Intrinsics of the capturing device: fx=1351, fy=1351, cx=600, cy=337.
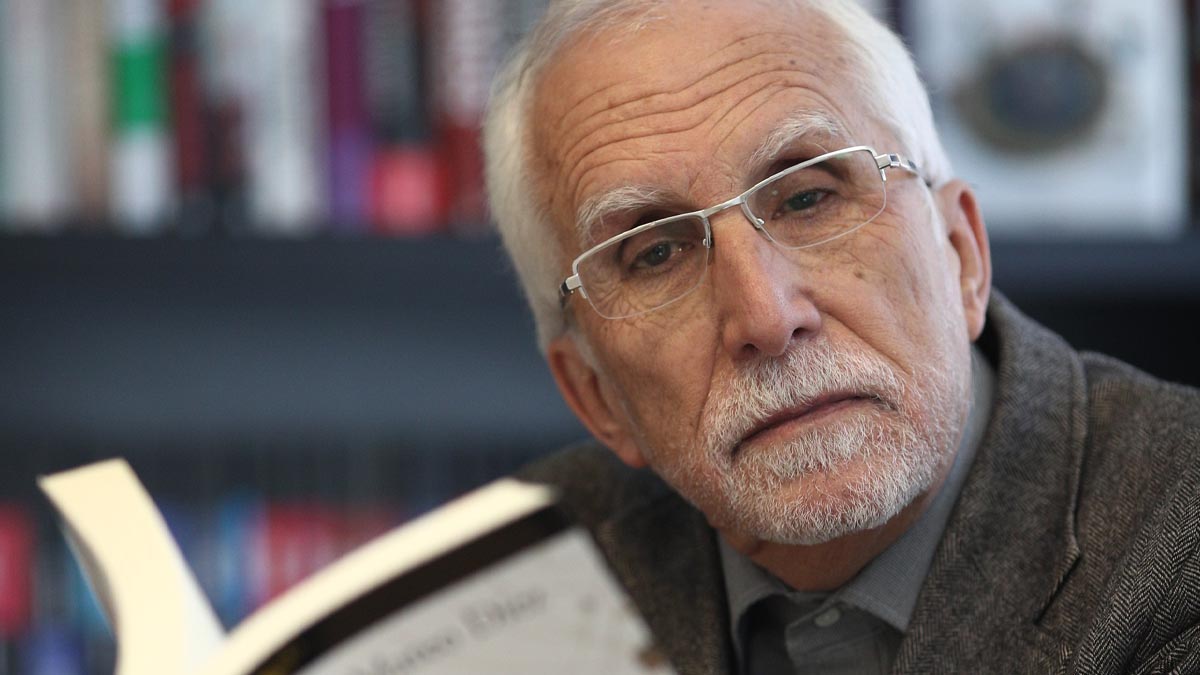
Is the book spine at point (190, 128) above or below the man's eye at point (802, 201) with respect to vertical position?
below

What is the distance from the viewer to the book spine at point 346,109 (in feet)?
5.64

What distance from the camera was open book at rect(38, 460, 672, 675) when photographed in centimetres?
90

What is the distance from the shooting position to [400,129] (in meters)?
1.74

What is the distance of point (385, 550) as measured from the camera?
3.23ft

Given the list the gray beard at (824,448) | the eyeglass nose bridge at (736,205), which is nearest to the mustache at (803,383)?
the gray beard at (824,448)

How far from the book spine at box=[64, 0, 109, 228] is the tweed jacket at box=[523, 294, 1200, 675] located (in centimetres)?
91

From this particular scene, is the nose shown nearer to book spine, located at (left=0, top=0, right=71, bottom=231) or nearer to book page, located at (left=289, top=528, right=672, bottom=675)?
book page, located at (left=289, top=528, right=672, bottom=675)

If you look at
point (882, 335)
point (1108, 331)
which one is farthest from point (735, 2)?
point (1108, 331)

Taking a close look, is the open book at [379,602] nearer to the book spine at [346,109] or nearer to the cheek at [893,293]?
the cheek at [893,293]

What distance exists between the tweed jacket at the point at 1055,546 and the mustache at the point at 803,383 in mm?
141

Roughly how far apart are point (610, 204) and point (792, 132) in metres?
0.16

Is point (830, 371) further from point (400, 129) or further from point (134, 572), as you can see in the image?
point (400, 129)

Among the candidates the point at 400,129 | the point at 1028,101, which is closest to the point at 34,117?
the point at 400,129

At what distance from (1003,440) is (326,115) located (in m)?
0.99
